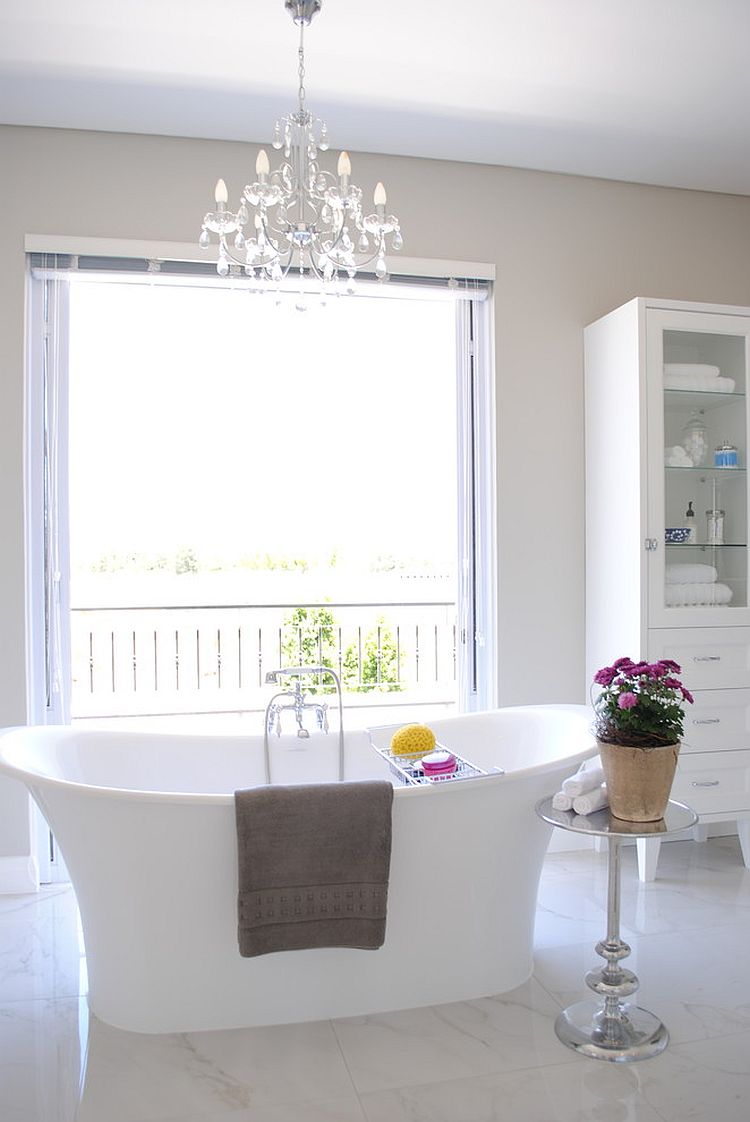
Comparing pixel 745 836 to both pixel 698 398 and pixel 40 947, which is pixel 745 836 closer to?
pixel 698 398

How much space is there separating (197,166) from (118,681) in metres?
3.34

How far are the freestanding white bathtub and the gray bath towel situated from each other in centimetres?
8

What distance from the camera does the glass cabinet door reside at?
3229mm

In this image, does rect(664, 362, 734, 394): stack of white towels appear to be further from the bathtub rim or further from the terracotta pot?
the terracotta pot

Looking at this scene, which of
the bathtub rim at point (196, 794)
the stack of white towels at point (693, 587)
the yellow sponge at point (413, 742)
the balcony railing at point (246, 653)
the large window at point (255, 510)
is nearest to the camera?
the bathtub rim at point (196, 794)

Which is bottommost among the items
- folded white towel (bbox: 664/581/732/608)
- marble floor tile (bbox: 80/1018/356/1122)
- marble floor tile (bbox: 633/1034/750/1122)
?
marble floor tile (bbox: 80/1018/356/1122)

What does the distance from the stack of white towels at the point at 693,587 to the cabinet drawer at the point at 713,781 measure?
0.57 metres

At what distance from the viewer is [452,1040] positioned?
2.18 metres

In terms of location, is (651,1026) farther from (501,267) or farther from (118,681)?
(118,681)

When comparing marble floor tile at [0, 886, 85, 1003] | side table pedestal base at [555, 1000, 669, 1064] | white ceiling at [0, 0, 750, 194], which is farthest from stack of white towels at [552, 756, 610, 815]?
white ceiling at [0, 0, 750, 194]

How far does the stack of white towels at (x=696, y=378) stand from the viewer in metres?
3.28

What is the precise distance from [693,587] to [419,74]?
2.06m

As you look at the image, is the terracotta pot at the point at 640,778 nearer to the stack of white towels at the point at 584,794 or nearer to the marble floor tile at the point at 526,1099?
the stack of white towels at the point at 584,794

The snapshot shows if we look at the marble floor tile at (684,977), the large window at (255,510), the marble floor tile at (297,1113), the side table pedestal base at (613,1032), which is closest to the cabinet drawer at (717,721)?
the marble floor tile at (684,977)
